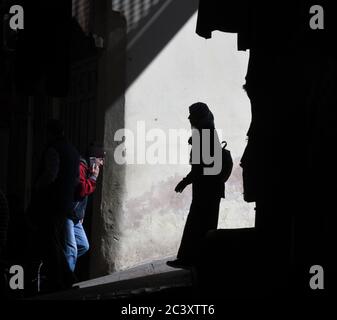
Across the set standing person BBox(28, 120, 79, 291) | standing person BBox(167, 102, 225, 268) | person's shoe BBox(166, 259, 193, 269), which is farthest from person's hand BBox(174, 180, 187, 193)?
standing person BBox(28, 120, 79, 291)

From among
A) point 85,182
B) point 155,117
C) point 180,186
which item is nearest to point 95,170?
→ point 85,182

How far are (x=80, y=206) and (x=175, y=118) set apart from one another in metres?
1.96

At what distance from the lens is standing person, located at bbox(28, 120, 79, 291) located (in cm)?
593

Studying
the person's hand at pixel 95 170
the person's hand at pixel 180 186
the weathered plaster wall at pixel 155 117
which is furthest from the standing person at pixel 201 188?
the weathered plaster wall at pixel 155 117

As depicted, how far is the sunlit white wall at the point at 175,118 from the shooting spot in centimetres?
765

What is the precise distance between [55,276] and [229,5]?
278 cm

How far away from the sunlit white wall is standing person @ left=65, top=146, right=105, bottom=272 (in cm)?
109

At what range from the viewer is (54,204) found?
6.05 metres

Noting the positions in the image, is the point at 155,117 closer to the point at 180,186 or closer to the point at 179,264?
the point at 180,186

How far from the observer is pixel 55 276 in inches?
233

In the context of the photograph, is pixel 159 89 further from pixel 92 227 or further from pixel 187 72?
pixel 92 227

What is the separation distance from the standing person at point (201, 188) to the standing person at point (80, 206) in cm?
78

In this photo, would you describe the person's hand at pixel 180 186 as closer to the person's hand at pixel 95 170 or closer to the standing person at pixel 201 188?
the standing person at pixel 201 188
